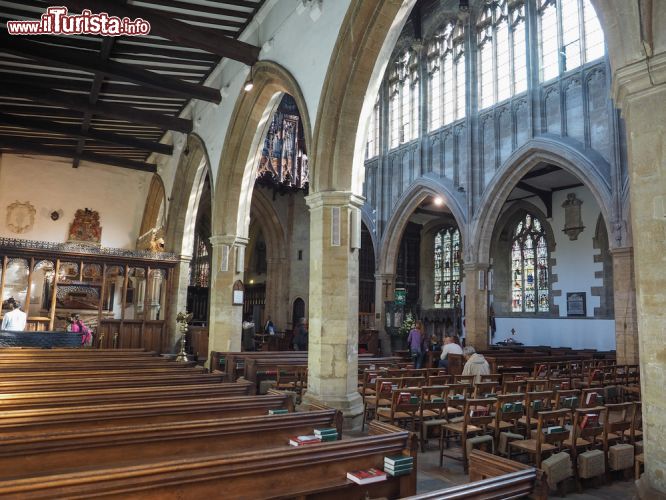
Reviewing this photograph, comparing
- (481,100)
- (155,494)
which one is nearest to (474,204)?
(481,100)

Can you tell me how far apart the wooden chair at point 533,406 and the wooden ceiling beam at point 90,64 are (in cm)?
987

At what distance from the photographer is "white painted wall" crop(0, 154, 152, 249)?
674 inches

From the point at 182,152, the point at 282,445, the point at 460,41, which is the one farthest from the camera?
the point at 460,41

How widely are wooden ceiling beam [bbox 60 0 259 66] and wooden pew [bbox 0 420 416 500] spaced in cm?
774

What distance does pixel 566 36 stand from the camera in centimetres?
1391

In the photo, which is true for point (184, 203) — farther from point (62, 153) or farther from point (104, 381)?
point (104, 381)

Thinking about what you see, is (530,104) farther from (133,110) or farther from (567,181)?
(133,110)

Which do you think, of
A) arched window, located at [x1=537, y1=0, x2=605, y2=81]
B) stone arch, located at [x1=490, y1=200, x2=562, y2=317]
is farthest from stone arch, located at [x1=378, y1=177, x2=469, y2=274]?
arched window, located at [x1=537, y1=0, x2=605, y2=81]

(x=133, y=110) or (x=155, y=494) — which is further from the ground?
(x=133, y=110)

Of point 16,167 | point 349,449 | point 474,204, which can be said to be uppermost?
point 16,167

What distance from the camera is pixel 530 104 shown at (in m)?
14.4

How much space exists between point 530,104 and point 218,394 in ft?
40.6

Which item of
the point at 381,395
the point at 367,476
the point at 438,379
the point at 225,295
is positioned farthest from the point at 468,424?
the point at 225,295

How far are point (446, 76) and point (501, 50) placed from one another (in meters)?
2.24
